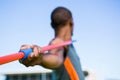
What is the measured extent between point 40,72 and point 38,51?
5812cm

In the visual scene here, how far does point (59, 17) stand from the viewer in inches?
70.5

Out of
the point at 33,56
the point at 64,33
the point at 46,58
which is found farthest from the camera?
the point at 64,33

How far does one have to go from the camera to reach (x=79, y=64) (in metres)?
1.80

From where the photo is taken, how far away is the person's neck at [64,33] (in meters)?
1.74

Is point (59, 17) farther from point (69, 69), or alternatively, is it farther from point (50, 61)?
point (50, 61)

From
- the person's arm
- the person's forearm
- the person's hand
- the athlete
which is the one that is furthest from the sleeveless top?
the person's hand

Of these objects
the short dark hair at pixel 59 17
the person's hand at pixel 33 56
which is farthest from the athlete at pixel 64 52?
the person's hand at pixel 33 56

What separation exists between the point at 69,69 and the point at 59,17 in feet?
0.99

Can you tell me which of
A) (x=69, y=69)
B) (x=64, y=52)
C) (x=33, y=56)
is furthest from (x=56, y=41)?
(x=33, y=56)

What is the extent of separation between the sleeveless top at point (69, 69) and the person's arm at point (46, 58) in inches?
4.4

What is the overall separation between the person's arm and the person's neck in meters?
0.10

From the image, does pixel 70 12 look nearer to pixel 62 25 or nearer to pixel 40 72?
pixel 62 25

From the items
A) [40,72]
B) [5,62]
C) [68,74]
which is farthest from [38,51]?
[40,72]

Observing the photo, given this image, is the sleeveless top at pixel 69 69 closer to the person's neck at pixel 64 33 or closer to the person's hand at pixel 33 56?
the person's neck at pixel 64 33
